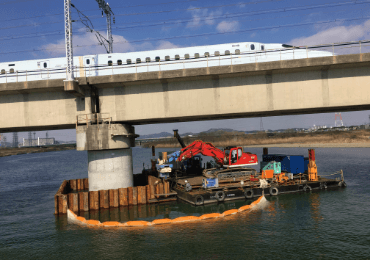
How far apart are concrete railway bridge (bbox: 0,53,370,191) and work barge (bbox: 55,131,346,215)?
5.27 feet

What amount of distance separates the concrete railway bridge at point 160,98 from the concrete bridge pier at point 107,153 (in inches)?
3.4

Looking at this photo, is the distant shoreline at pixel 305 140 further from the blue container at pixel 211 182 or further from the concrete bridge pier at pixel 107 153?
the concrete bridge pier at pixel 107 153

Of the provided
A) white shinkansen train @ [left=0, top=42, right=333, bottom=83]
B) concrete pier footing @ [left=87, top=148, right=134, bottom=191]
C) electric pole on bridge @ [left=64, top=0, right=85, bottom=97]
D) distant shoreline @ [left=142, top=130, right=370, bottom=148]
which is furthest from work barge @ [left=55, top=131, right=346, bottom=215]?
distant shoreline @ [left=142, top=130, right=370, bottom=148]

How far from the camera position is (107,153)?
78.2 ft

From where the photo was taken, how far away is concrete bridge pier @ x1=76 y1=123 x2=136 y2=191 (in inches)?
904

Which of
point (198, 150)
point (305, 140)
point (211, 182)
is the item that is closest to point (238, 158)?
point (198, 150)

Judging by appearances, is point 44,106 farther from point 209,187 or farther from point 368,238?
point 368,238

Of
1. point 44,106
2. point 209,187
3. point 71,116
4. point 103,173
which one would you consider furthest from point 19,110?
point 209,187

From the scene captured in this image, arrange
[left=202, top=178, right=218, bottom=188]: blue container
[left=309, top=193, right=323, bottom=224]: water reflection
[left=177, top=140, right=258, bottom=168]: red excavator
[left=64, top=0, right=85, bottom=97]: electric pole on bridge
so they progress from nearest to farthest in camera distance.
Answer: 1. [left=309, top=193, right=323, bottom=224]: water reflection
2. [left=64, top=0, right=85, bottom=97]: electric pole on bridge
3. [left=202, top=178, right=218, bottom=188]: blue container
4. [left=177, top=140, right=258, bottom=168]: red excavator

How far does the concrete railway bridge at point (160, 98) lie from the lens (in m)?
21.2

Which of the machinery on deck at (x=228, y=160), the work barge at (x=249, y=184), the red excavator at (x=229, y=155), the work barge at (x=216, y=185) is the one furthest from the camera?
the red excavator at (x=229, y=155)

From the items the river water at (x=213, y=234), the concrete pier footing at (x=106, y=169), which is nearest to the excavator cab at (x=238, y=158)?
the river water at (x=213, y=234)

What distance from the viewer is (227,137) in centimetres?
17088

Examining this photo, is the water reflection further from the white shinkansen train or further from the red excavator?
the white shinkansen train
